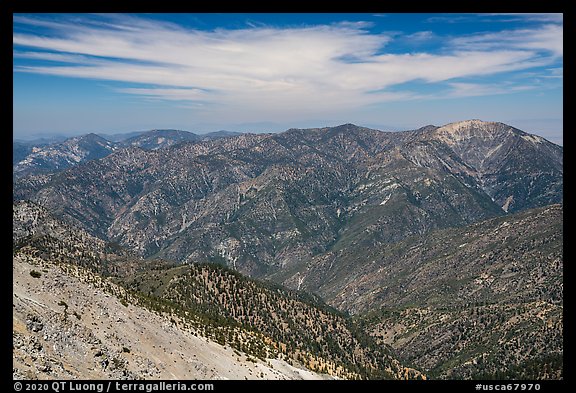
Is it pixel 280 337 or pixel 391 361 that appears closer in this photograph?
pixel 280 337

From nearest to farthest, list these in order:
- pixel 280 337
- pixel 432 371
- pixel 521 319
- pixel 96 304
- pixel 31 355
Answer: pixel 31 355 < pixel 96 304 < pixel 280 337 < pixel 432 371 < pixel 521 319

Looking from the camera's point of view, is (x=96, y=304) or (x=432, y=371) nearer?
(x=96, y=304)

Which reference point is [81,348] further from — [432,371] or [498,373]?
[432,371]

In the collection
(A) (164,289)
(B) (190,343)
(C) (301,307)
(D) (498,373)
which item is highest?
(B) (190,343)
